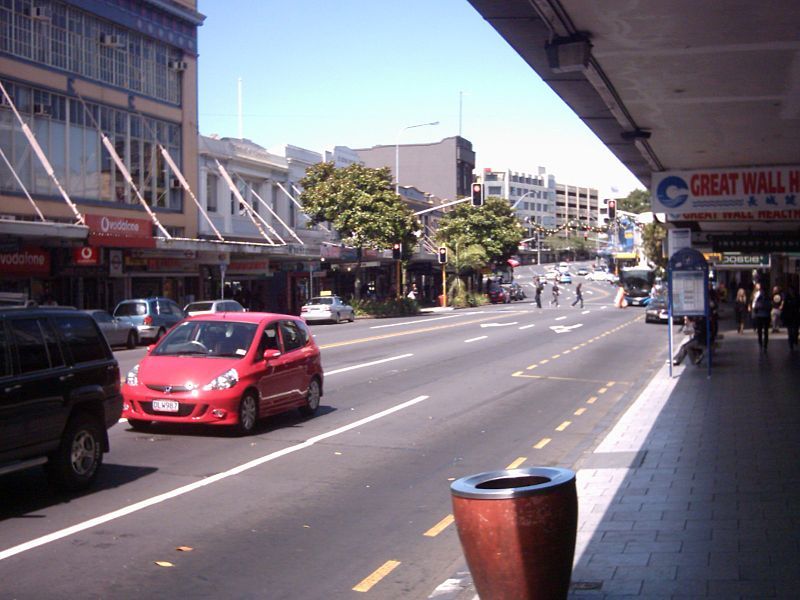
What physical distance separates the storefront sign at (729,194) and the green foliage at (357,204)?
33322mm

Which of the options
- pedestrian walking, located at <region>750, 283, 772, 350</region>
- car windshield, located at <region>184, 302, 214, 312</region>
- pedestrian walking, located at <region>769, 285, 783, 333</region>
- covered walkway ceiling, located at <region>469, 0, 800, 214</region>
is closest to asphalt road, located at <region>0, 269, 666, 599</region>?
covered walkway ceiling, located at <region>469, 0, 800, 214</region>

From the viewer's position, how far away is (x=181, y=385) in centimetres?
1256

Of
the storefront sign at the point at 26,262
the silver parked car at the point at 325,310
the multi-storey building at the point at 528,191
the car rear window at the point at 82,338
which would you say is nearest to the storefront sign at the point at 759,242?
the silver parked car at the point at 325,310

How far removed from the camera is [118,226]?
34.7m

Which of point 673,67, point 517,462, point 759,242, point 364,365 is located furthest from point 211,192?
point 673,67

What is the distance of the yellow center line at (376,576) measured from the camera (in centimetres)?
699

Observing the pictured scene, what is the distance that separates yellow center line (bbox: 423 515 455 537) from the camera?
860cm

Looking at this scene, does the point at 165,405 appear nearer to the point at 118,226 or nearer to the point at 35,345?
the point at 35,345

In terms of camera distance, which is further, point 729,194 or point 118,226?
point 118,226

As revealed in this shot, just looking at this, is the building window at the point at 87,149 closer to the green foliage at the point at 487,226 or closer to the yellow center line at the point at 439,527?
the yellow center line at the point at 439,527

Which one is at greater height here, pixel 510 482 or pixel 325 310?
pixel 510 482

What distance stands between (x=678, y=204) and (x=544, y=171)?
172 meters

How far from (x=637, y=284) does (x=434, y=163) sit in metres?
43.2

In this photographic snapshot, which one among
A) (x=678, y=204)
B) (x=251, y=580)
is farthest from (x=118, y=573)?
(x=678, y=204)
